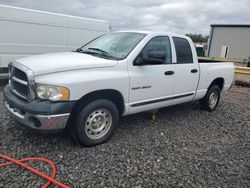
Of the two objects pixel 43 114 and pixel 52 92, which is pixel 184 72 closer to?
pixel 52 92

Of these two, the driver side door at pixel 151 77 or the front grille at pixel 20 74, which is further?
the driver side door at pixel 151 77

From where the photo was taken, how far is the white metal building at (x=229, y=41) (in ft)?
95.3

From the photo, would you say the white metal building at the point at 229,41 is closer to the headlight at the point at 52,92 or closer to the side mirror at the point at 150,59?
the side mirror at the point at 150,59

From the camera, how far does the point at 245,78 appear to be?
10391mm

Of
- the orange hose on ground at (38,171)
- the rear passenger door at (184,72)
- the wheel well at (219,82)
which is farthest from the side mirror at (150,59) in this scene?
the wheel well at (219,82)

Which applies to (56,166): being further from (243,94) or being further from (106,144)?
(243,94)

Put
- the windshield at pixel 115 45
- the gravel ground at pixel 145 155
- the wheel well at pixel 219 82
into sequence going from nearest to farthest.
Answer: the gravel ground at pixel 145 155 → the windshield at pixel 115 45 → the wheel well at pixel 219 82

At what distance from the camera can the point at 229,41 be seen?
3002 centimetres

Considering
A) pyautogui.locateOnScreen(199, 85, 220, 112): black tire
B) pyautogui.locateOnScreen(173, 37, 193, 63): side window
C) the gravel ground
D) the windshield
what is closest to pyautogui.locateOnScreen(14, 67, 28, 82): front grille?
the gravel ground

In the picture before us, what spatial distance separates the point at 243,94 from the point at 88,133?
23.2ft

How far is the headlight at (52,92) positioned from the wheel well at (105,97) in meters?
Answer: 0.31

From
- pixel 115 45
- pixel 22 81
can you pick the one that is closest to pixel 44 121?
pixel 22 81

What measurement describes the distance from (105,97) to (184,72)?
6.28ft

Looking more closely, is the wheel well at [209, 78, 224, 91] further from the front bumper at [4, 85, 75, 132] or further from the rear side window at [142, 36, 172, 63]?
the front bumper at [4, 85, 75, 132]
